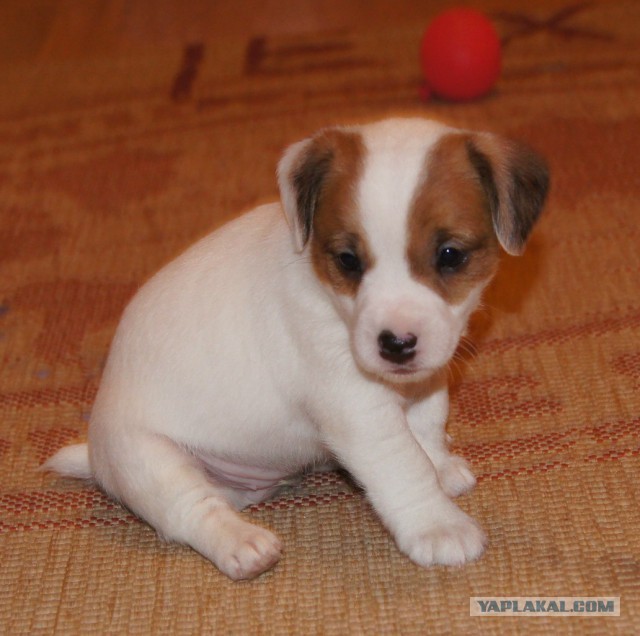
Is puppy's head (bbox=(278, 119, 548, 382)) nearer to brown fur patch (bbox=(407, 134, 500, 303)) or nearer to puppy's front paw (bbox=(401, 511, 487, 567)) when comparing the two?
brown fur patch (bbox=(407, 134, 500, 303))

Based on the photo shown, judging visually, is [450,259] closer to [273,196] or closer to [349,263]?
[349,263]

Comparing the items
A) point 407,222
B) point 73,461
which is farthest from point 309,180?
point 73,461

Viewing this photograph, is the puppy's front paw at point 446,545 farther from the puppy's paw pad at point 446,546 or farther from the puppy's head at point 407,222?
the puppy's head at point 407,222

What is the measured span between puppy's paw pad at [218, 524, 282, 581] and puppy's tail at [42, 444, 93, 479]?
26.5 inches

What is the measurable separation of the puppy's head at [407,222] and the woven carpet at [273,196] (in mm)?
591

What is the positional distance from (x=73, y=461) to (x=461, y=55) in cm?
336

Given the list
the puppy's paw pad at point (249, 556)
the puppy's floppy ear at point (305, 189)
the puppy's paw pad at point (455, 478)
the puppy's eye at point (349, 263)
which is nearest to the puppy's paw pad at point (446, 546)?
the puppy's paw pad at point (455, 478)

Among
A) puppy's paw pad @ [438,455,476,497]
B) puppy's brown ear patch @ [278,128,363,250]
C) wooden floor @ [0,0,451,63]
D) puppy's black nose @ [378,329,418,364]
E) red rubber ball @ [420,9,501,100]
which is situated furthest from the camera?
wooden floor @ [0,0,451,63]

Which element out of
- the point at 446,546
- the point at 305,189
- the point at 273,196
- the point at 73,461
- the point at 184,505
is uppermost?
the point at 273,196

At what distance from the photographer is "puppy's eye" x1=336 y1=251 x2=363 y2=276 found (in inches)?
108

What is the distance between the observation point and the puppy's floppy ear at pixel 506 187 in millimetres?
2818

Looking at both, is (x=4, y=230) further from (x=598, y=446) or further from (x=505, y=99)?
(x=598, y=446)

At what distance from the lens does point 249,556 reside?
9.23 ft

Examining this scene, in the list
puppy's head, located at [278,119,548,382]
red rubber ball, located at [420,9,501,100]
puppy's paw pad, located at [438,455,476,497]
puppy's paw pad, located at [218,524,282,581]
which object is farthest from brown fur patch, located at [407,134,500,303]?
red rubber ball, located at [420,9,501,100]
